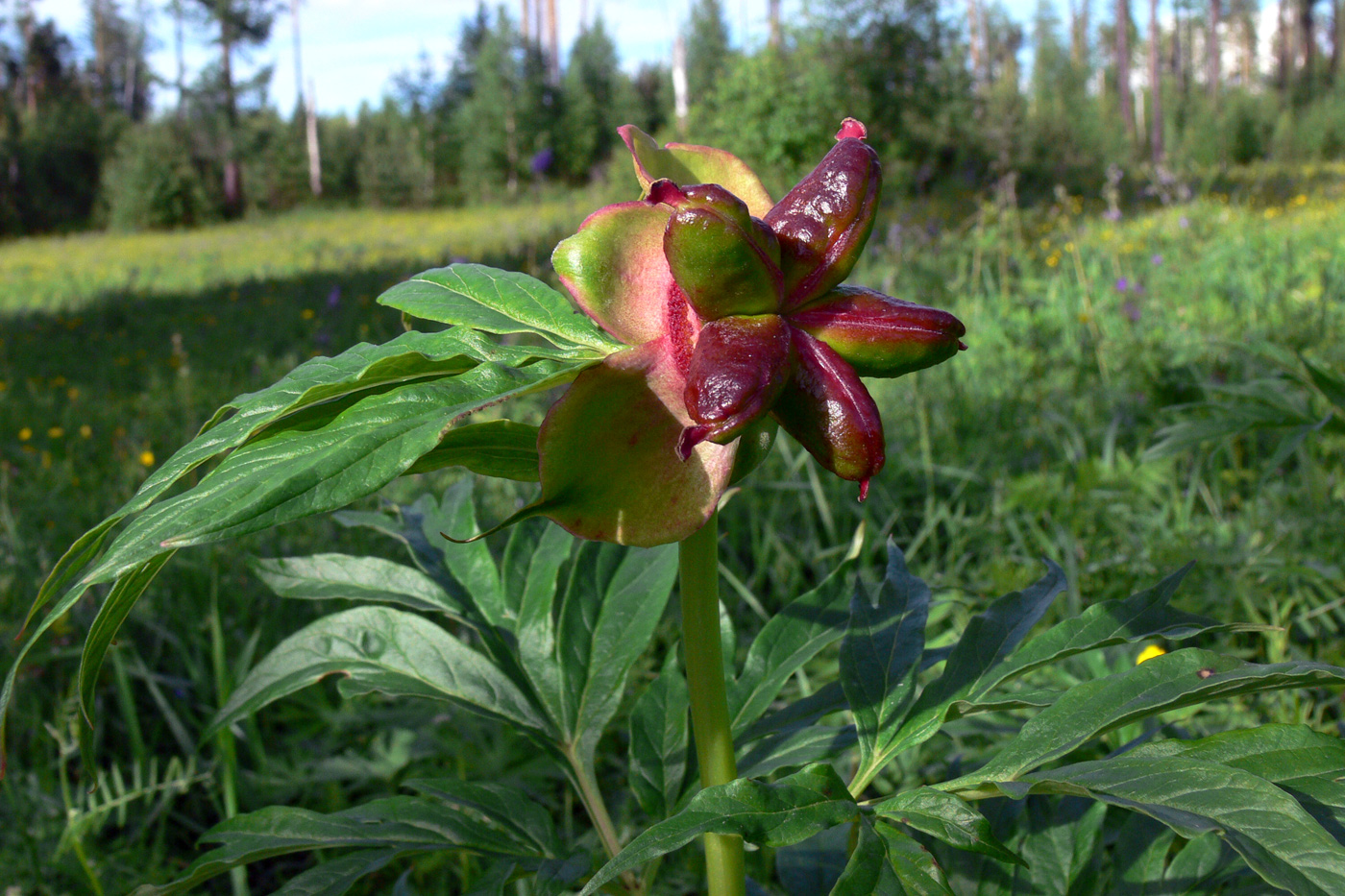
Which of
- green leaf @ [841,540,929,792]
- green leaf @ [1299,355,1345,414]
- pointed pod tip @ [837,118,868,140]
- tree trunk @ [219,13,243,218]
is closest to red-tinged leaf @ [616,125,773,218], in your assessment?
pointed pod tip @ [837,118,868,140]

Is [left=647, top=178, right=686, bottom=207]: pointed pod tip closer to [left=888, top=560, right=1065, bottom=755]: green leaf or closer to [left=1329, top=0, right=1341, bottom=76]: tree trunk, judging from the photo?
[left=888, top=560, right=1065, bottom=755]: green leaf

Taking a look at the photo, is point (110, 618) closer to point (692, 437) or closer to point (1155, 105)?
point (692, 437)

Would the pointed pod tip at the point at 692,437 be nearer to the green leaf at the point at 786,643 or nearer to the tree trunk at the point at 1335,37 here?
the green leaf at the point at 786,643

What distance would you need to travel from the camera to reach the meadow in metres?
1.53

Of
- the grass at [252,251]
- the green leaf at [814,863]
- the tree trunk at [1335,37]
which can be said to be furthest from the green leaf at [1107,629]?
the tree trunk at [1335,37]

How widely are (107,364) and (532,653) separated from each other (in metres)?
6.05

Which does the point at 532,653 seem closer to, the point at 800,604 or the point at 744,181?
the point at 800,604

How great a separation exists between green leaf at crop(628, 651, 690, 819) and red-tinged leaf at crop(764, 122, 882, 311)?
43 cm

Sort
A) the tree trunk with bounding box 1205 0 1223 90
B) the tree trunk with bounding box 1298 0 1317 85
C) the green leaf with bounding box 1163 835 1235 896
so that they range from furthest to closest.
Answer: the tree trunk with bounding box 1205 0 1223 90
the tree trunk with bounding box 1298 0 1317 85
the green leaf with bounding box 1163 835 1235 896

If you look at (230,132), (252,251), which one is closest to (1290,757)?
(252,251)

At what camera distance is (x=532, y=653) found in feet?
2.59

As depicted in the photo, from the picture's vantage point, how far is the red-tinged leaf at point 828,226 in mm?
444

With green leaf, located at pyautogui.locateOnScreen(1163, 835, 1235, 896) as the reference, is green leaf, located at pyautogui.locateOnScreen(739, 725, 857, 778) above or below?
above

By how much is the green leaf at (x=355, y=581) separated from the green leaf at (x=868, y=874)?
44 cm
